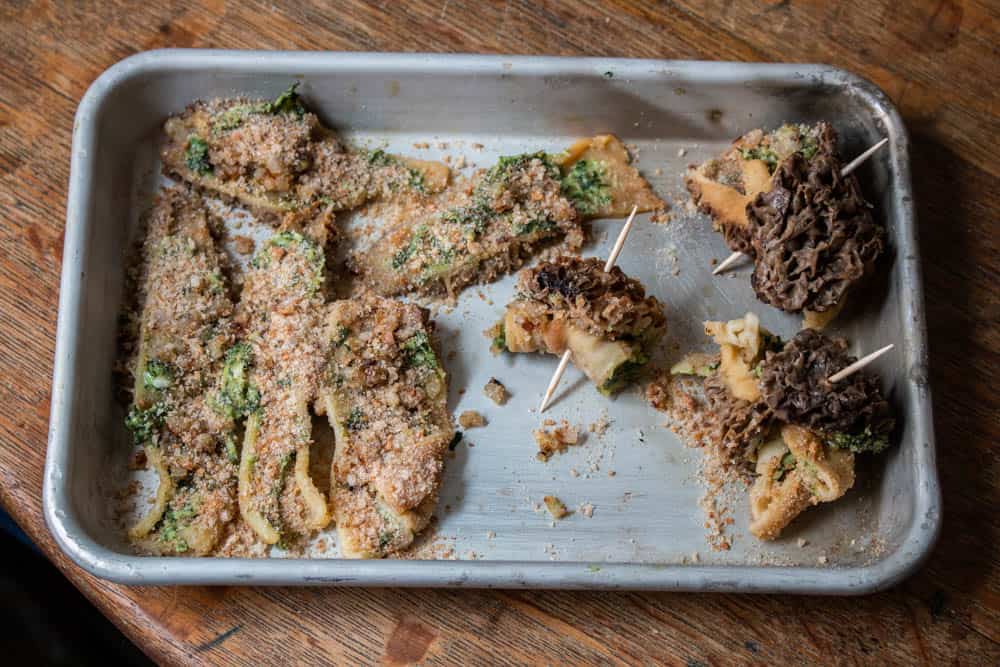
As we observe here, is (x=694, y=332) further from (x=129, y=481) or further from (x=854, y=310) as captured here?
(x=129, y=481)

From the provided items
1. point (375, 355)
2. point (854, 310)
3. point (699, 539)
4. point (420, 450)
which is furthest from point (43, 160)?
point (854, 310)

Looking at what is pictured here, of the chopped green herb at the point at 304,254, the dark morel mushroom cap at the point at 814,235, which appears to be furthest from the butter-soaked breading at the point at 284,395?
the dark morel mushroom cap at the point at 814,235

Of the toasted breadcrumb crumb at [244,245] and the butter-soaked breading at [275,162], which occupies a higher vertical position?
the butter-soaked breading at [275,162]

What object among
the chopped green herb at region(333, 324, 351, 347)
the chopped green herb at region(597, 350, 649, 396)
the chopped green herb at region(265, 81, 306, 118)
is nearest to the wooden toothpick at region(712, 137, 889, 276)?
the chopped green herb at region(597, 350, 649, 396)

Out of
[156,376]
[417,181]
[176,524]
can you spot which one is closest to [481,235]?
[417,181]

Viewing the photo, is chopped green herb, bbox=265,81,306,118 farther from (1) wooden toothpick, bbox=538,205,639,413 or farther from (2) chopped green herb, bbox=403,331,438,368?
(1) wooden toothpick, bbox=538,205,639,413

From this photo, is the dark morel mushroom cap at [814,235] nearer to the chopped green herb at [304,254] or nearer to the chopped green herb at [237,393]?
the chopped green herb at [304,254]
